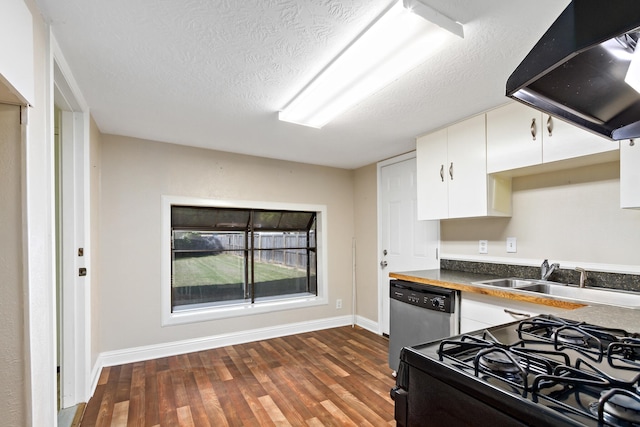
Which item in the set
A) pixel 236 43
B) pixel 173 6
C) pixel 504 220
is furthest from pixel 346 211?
pixel 173 6

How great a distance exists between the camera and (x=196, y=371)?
2.81 m

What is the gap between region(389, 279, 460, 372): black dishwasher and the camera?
2.17 meters

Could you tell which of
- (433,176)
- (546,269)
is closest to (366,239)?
(433,176)

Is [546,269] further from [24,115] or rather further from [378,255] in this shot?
[24,115]

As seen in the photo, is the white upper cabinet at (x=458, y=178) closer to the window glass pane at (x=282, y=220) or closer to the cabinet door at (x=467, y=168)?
the cabinet door at (x=467, y=168)

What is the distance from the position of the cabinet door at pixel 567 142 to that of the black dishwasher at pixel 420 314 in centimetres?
109

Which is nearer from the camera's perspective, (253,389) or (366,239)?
(253,389)

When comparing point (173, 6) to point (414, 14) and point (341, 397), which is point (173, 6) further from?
point (341, 397)

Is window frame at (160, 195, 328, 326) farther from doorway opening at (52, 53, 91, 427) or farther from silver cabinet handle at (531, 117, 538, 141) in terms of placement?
silver cabinet handle at (531, 117, 538, 141)

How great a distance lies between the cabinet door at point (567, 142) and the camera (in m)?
1.76

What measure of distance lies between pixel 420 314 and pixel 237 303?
224cm

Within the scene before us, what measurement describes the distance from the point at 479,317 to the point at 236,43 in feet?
7.12

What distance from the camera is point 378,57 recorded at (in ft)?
5.20

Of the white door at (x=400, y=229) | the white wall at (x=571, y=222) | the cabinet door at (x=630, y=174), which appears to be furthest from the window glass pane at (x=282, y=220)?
the cabinet door at (x=630, y=174)
